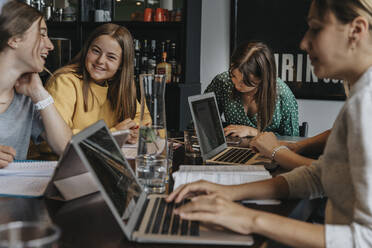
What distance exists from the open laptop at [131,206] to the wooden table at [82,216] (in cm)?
3

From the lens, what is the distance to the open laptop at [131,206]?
2.77 ft

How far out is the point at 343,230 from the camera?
867 millimetres

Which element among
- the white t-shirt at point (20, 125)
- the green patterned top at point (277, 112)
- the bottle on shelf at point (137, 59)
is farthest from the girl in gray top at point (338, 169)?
the bottle on shelf at point (137, 59)

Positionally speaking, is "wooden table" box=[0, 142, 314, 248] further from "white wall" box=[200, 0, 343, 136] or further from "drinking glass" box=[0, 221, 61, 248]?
"white wall" box=[200, 0, 343, 136]

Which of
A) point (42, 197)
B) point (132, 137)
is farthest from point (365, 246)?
point (132, 137)

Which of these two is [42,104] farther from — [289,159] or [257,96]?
[257,96]

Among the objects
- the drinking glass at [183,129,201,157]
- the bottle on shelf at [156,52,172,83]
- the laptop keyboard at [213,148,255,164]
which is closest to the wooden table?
the laptop keyboard at [213,148,255,164]

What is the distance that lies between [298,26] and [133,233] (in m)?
3.35

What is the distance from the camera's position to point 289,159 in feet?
4.96

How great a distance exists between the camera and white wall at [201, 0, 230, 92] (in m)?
4.04

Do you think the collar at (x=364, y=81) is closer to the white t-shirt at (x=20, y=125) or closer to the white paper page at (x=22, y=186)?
the white paper page at (x=22, y=186)

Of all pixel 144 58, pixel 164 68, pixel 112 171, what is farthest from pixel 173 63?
pixel 112 171

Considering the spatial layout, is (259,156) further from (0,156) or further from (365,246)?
(0,156)

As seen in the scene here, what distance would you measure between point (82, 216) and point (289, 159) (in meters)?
0.82
